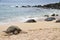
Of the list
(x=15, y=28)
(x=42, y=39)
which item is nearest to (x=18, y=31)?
(x=15, y=28)

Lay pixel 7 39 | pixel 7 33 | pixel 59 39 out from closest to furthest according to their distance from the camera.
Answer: pixel 59 39 → pixel 7 39 → pixel 7 33

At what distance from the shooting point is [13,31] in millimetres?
9875

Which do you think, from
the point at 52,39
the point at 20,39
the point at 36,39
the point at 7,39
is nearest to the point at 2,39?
the point at 7,39

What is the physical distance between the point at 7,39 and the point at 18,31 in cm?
195

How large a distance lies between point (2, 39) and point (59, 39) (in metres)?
2.55

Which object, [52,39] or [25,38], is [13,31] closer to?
[25,38]

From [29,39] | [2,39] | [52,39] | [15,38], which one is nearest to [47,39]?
[52,39]

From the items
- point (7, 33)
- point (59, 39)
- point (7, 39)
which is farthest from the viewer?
point (7, 33)

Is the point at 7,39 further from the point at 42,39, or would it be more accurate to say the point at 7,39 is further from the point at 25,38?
the point at 42,39

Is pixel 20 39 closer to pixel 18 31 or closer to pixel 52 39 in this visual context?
pixel 52 39

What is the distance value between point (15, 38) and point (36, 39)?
1022 millimetres

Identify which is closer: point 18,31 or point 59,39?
point 59,39

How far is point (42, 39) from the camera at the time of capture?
766 cm

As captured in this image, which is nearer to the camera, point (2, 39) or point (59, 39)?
point (59, 39)
